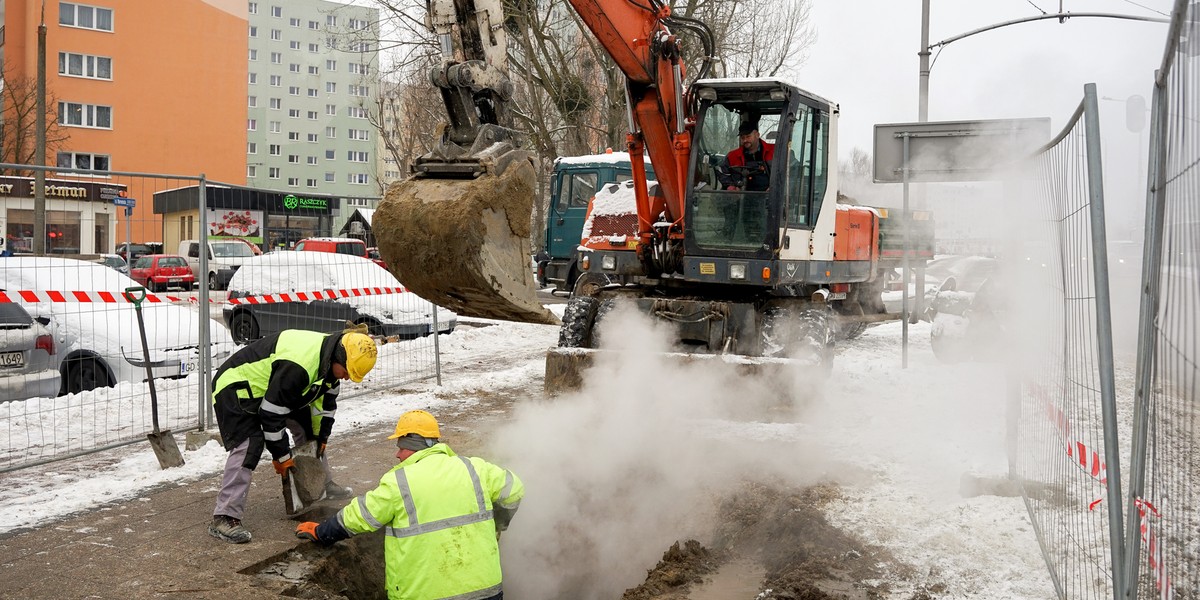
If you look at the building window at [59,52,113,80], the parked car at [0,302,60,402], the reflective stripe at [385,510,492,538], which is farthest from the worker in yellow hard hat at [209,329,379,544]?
the building window at [59,52,113,80]

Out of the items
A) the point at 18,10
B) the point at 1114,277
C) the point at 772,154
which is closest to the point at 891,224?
the point at 772,154

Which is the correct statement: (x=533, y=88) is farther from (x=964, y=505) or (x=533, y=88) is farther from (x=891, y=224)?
(x=964, y=505)

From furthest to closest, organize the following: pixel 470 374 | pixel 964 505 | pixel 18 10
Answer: pixel 18 10 → pixel 470 374 → pixel 964 505

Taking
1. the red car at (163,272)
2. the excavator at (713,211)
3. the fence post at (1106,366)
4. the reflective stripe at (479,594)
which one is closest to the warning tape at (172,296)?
the red car at (163,272)

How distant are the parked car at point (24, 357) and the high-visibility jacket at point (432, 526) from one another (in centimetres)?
490

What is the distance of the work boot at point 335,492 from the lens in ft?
19.4

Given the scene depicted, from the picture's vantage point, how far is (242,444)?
16.9 ft

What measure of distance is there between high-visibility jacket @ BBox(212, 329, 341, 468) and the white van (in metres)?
2.77

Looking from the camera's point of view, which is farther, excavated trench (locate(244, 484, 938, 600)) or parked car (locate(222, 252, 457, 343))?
parked car (locate(222, 252, 457, 343))

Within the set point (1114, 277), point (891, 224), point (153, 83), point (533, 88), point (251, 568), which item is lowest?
point (251, 568)

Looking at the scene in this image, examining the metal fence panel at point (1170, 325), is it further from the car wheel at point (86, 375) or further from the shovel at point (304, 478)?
the car wheel at point (86, 375)

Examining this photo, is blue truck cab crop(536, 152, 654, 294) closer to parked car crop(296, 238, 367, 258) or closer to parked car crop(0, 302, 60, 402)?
parked car crop(296, 238, 367, 258)

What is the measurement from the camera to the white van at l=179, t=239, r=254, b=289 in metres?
7.74

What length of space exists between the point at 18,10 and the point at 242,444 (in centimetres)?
4061
